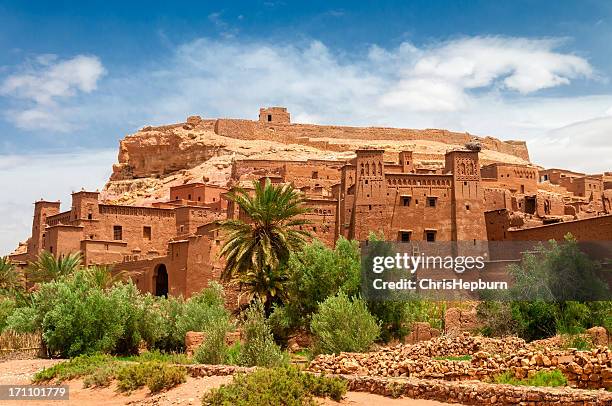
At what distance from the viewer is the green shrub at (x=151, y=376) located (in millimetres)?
18031

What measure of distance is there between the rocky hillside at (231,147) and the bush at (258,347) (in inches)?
1568

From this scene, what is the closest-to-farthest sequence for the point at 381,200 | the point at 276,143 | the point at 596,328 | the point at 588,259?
the point at 596,328, the point at 588,259, the point at 381,200, the point at 276,143

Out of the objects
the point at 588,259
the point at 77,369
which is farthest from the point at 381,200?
the point at 77,369

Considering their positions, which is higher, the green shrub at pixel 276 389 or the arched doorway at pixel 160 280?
the arched doorway at pixel 160 280

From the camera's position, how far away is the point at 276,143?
69.8 meters

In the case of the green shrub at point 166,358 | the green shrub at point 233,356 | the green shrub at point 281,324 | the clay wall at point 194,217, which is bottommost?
the green shrub at point 166,358

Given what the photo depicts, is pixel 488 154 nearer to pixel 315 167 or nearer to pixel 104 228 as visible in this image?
pixel 315 167

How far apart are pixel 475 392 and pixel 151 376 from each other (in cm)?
760

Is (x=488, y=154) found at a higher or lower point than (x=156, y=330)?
higher

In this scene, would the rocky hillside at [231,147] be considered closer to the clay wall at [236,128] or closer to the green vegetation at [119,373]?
the clay wall at [236,128]

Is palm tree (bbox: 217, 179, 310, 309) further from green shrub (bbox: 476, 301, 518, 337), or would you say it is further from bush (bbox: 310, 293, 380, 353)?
green shrub (bbox: 476, 301, 518, 337)

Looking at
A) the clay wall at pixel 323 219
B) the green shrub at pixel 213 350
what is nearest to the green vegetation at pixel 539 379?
the green shrub at pixel 213 350

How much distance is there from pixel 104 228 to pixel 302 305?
20479mm

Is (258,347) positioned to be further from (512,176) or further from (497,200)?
(512,176)
